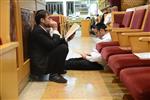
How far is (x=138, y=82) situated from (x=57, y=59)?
201 cm

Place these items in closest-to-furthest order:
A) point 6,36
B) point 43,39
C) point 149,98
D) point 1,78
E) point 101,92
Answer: point 1,78 < point 149,98 < point 6,36 < point 101,92 < point 43,39

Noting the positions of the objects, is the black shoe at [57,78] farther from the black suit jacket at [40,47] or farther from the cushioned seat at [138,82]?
the cushioned seat at [138,82]

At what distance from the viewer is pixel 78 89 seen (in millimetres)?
3449

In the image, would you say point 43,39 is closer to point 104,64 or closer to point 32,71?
point 32,71

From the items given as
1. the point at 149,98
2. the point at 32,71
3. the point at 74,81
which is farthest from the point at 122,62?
the point at 32,71

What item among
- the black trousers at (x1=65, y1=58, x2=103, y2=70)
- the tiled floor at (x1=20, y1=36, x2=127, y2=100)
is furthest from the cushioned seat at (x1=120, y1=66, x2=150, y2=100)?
the black trousers at (x1=65, y1=58, x2=103, y2=70)

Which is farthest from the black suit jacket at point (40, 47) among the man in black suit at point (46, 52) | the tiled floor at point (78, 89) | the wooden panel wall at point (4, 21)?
the wooden panel wall at point (4, 21)

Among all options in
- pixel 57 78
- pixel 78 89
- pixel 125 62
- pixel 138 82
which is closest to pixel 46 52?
pixel 57 78

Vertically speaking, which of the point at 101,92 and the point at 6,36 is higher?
the point at 6,36

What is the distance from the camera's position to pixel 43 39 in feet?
12.3

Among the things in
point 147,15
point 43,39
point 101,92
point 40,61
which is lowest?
point 101,92

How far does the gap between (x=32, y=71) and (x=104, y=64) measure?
117 centimetres

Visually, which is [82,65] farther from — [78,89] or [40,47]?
[78,89]

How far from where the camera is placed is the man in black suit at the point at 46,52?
150 inches
